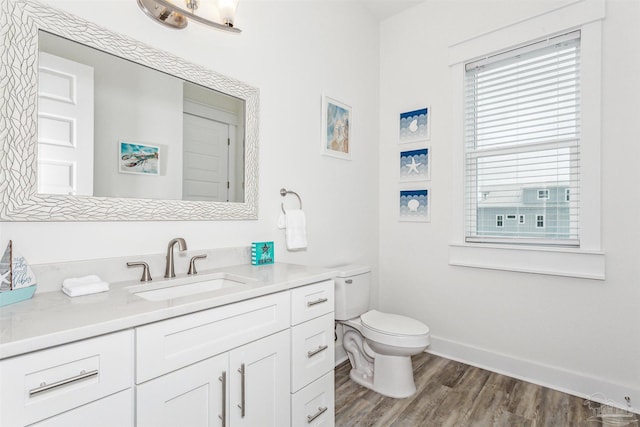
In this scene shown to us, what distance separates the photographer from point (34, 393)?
0.74 meters

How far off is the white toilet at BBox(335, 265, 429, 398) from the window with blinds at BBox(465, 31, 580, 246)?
92 centimetres

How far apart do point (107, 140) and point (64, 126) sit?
0.14 metres

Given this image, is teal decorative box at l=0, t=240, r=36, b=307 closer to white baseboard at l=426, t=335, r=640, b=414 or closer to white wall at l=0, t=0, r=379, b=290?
white wall at l=0, t=0, r=379, b=290

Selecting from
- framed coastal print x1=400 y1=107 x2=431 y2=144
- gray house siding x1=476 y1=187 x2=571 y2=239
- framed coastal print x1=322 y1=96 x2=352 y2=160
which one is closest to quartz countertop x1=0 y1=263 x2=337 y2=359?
framed coastal print x1=322 y1=96 x2=352 y2=160

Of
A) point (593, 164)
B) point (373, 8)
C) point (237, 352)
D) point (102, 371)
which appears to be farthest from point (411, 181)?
point (102, 371)

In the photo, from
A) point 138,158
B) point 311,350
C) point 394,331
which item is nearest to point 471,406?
point 394,331

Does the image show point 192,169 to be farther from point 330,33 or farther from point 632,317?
point 632,317

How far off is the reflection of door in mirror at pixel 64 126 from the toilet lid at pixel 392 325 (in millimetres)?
1684

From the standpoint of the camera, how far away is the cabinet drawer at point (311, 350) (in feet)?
4.64

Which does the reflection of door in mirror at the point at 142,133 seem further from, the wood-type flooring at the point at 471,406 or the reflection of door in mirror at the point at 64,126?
the wood-type flooring at the point at 471,406

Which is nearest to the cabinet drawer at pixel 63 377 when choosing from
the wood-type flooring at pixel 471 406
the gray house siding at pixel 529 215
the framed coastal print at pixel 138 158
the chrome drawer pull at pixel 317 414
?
the framed coastal print at pixel 138 158

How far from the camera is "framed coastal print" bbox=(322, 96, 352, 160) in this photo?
2.35m

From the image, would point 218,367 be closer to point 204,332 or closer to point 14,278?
point 204,332

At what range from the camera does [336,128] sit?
2455 mm
